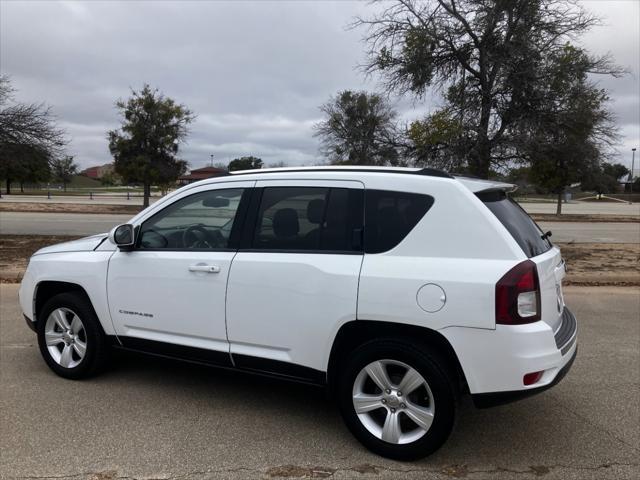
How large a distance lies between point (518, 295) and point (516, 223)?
2.05 feet

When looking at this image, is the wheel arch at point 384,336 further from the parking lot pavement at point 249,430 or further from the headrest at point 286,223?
the headrest at point 286,223

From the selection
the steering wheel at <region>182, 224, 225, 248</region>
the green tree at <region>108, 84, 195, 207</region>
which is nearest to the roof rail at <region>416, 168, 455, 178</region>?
the steering wheel at <region>182, 224, 225, 248</region>

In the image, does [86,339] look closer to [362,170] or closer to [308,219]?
[308,219]

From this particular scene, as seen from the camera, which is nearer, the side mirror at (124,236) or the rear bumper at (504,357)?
the rear bumper at (504,357)

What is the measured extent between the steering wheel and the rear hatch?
5.96ft

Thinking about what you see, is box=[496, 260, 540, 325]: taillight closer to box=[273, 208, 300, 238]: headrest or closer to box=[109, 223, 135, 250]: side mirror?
box=[273, 208, 300, 238]: headrest

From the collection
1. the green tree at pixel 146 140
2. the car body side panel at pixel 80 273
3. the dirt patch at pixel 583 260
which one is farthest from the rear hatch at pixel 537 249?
the green tree at pixel 146 140

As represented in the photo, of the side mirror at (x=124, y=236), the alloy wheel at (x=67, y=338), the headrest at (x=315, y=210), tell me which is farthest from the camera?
the alloy wheel at (x=67, y=338)

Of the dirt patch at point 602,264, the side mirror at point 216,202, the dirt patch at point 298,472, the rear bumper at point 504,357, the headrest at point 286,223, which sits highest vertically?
the side mirror at point 216,202

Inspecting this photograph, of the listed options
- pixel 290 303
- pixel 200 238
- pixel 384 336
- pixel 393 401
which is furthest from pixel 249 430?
pixel 200 238

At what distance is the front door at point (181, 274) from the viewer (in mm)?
3684

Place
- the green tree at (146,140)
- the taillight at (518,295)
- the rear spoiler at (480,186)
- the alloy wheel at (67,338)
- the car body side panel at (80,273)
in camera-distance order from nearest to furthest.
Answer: the taillight at (518,295)
the rear spoiler at (480,186)
the car body side panel at (80,273)
the alloy wheel at (67,338)
the green tree at (146,140)

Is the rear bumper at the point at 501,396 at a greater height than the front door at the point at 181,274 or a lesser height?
lesser

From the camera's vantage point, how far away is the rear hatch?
3.14 metres
